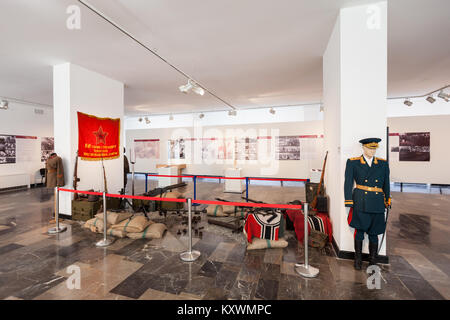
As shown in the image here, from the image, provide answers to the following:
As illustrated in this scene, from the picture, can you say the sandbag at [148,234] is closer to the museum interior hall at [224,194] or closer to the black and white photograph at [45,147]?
the museum interior hall at [224,194]

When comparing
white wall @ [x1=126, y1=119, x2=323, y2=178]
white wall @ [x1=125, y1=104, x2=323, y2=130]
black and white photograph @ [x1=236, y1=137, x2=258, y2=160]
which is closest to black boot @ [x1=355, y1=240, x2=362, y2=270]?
white wall @ [x1=126, y1=119, x2=323, y2=178]

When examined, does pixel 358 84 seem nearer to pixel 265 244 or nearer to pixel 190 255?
pixel 265 244

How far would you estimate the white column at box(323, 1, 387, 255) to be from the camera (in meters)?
2.78

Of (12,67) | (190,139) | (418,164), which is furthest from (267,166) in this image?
(12,67)

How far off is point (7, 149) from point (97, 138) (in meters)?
6.17

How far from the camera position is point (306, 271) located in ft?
8.48

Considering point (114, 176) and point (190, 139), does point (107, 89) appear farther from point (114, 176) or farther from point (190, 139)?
point (190, 139)

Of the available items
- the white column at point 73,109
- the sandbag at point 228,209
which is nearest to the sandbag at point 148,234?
the sandbag at point 228,209

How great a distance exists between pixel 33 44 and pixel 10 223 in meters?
3.75

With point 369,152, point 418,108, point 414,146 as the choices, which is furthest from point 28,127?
point 418,108

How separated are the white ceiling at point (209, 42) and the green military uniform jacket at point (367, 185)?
229 centimetres

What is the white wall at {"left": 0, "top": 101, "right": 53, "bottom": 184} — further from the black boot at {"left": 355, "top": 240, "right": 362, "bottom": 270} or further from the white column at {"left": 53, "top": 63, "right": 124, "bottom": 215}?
the black boot at {"left": 355, "top": 240, "right": 362, "bottom": 270}

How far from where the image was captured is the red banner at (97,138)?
4977 millimetres

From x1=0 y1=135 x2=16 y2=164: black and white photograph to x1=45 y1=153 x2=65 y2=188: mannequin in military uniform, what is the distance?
595cm
